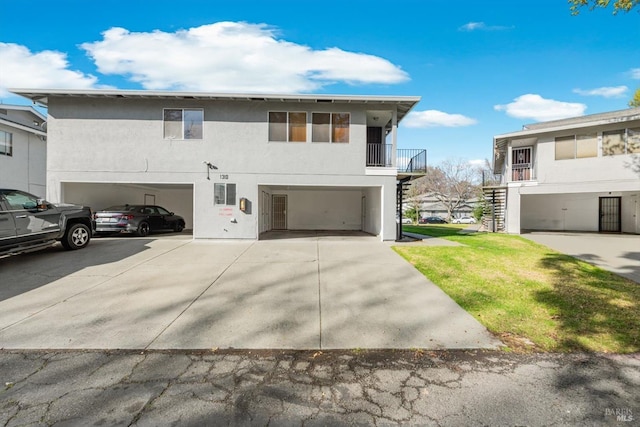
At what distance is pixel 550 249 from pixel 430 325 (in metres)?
9.22

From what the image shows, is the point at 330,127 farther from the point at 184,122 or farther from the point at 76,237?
the point at 76,237

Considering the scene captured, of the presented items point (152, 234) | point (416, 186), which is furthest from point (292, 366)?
point (416, 186)

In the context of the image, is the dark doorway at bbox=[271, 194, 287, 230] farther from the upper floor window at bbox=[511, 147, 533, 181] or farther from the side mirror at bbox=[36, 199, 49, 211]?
the upper floor window at bbox=[511, 147, 533, 181]

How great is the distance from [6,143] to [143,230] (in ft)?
27.7

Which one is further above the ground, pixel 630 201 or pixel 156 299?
pixel 630 201

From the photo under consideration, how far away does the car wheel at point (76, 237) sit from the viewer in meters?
8.66

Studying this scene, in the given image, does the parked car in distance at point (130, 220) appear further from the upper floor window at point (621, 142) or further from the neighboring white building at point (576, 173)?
the upper floor window at point (621, 142)

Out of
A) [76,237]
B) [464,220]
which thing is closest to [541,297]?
[76,237]

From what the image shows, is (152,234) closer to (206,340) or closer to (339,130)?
(339,130)

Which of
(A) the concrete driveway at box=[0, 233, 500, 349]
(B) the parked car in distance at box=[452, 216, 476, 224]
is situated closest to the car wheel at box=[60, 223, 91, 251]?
(A) the concrete driveway at box=[0, 233, 500, 349]

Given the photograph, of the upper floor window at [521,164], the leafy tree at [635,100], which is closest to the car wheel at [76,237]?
the upper floor window at [521,164]

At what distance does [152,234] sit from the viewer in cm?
1378

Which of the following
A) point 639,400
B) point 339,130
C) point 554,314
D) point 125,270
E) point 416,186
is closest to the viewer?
point 639,400

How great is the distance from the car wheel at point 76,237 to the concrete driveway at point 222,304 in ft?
1.14
